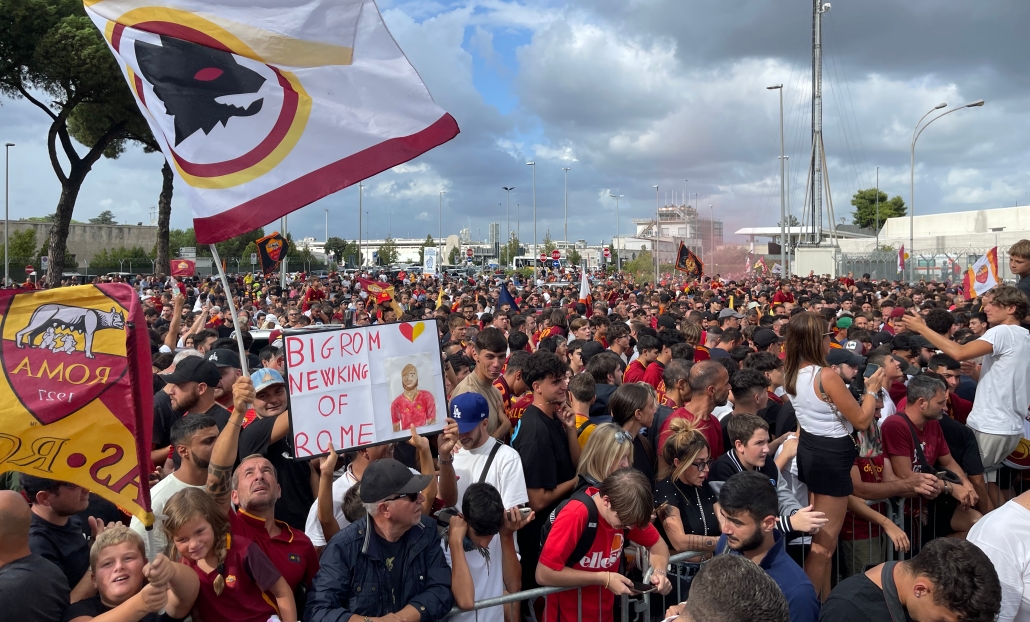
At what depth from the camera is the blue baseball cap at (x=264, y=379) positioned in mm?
4914

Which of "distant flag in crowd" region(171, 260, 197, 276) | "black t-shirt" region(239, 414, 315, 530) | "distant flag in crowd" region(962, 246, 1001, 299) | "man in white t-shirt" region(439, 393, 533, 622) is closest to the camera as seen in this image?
"man in white t-shirt" region(439, 393, 533, 622)

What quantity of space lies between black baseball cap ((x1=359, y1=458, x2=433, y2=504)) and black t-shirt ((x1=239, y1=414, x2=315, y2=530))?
3.81ft

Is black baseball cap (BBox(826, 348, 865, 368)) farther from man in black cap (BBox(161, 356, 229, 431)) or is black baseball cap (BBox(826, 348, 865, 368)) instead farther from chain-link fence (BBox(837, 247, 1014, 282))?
chain-link fence (BBox(837, 247, 1014, 282))

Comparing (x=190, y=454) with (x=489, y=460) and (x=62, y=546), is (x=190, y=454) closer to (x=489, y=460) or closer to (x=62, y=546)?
(x=62, y=546)

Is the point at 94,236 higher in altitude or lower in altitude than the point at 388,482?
higher

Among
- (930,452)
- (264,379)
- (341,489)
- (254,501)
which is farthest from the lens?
(930,452)

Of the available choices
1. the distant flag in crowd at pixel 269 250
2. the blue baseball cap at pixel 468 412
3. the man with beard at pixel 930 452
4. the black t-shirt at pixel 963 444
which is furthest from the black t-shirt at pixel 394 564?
the distant flag in crowd at pixel 269 250

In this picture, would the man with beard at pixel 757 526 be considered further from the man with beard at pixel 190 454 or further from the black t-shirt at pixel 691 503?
the man with beard at pixel 190 454

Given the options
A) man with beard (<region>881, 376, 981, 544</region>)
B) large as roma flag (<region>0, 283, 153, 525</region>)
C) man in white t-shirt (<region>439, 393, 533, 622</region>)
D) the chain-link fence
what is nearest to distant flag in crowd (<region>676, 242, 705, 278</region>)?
the chain-link fence

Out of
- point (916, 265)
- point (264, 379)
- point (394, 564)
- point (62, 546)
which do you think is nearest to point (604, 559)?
point (394, 564)

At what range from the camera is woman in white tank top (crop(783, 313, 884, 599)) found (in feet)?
15.4

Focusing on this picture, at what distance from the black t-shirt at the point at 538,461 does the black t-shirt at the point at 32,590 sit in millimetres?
2515

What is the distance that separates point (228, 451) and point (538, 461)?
6.06 feet

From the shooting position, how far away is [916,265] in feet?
122
